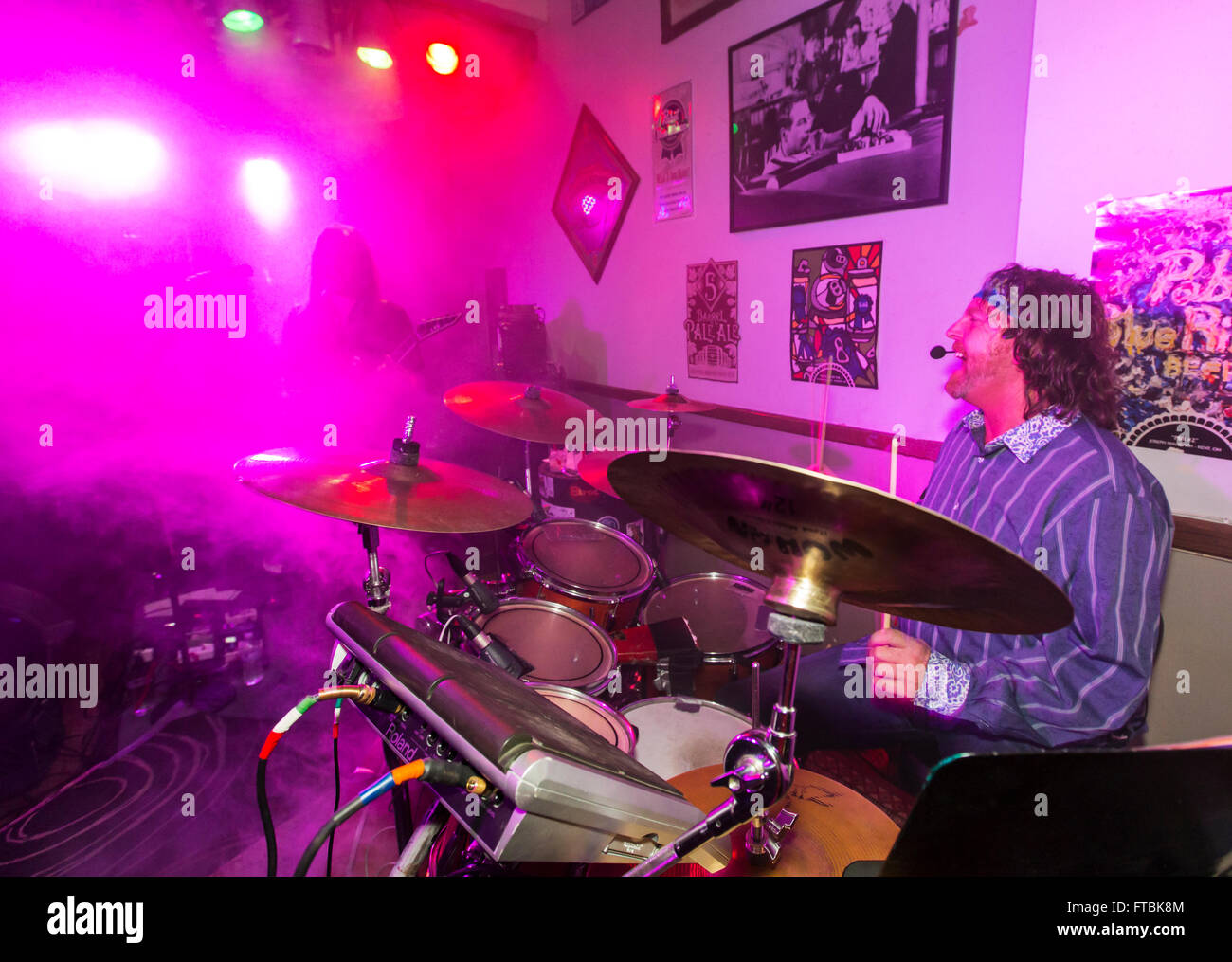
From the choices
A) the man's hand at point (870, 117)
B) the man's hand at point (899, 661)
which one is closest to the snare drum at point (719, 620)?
the man's hand at point (899, 661)

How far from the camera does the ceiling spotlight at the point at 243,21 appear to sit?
340 cm

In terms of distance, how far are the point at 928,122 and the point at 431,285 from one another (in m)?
4.18

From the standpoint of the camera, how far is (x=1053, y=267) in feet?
5.82

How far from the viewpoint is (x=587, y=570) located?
2412 millimetres

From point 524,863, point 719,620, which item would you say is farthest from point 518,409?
point 524,863

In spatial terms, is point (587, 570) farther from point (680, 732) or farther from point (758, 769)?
point (758, 769)

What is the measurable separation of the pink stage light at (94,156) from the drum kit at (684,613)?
2965mm

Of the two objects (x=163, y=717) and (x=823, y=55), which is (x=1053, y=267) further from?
(x=163, y=717)

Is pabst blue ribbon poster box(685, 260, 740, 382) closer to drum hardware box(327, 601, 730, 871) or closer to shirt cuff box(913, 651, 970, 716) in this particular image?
shirt cuff box(913, 651, 970, 716)

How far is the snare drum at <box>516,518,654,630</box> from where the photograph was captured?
7.19ft

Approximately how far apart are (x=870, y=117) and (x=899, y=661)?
7.22 feet

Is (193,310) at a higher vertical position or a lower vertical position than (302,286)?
lower

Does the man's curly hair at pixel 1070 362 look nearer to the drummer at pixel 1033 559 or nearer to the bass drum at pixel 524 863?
the drummer at pixel 1033 559
